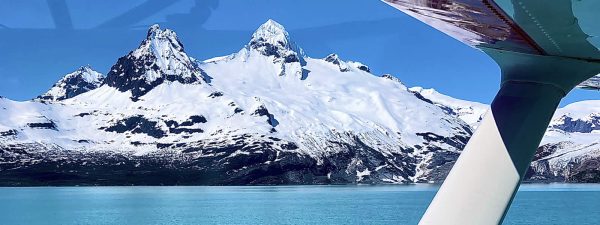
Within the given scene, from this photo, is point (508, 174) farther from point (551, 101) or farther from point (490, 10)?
point (490, 10)

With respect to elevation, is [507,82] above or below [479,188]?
above

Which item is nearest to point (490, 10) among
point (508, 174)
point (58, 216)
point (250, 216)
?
point (508, 174)

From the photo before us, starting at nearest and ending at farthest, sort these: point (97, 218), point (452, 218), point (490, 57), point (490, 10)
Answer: point (490, 10) < point (452, 218) < point (490, 57) < point (97, 218)

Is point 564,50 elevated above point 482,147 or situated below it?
above

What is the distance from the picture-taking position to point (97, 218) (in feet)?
319

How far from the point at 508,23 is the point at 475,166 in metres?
1.28

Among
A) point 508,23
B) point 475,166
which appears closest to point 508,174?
point 475,166

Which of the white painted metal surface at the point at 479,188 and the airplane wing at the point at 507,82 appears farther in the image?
the white painted metal surface at the point at 479,188

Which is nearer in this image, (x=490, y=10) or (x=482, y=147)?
(x=490, y=10)

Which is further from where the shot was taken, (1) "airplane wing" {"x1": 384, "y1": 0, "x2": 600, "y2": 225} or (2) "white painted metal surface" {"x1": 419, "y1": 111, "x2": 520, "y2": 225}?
(2) "white painted metal surface" {"x1": 419, "y1": 111, "x2": 520, "y2": 225}

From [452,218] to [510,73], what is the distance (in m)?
1.59

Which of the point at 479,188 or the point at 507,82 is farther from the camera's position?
the point at 507,82

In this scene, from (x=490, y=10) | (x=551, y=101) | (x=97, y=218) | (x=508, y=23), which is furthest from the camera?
(x=97, y=218)

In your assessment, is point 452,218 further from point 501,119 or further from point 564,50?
point 564,50
